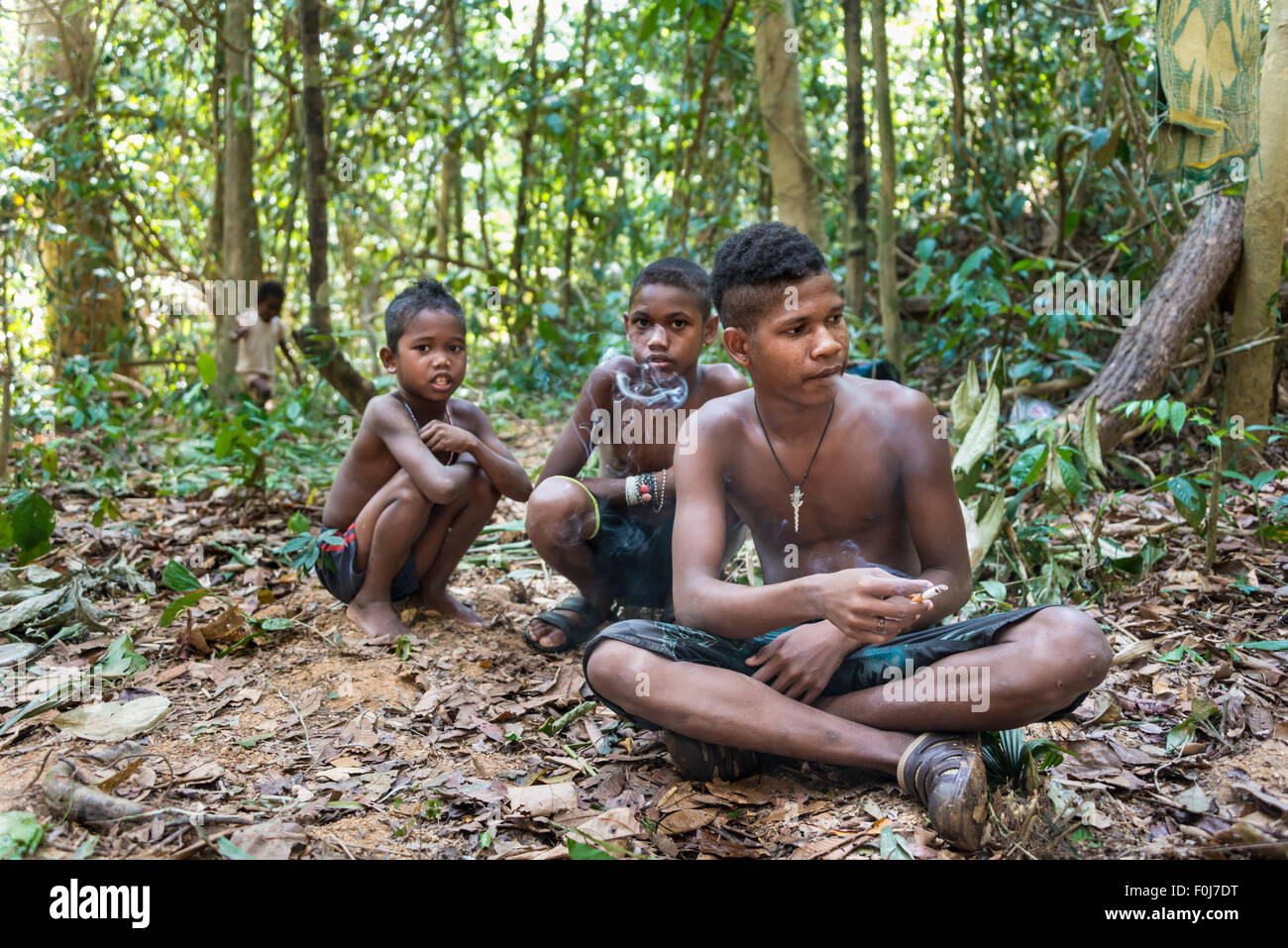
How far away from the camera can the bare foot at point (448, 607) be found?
10.2ft

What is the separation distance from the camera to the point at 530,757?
2.21m

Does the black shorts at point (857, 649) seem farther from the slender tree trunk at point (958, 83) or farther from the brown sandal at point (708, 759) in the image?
the slender tree trunk at point (958, 83)

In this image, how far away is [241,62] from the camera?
640cm

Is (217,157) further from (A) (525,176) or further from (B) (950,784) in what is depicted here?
(B) (950,784)

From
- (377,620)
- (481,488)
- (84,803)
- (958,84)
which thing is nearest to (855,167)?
(958,84)

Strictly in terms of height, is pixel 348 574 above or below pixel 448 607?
above

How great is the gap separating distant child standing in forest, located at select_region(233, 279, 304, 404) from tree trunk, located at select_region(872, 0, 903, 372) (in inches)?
181

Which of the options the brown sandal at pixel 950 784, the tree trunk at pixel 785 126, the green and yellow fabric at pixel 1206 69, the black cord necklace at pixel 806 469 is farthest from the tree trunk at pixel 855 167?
the brown sandal at pixel 950 784

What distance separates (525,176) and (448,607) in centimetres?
475

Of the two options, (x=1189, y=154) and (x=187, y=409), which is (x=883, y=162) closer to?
(x=1189, y=154)

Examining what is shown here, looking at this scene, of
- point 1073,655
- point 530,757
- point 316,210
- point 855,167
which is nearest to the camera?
point 1073,655

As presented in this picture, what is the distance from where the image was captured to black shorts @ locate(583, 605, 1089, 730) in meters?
1.91
